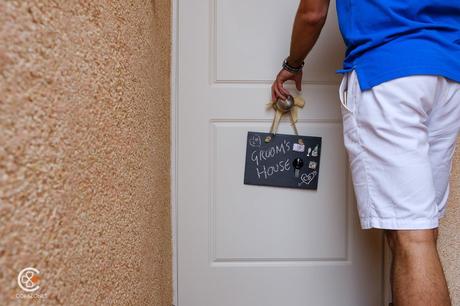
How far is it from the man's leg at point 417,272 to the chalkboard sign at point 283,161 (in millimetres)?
485

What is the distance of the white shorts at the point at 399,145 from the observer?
0.69 m

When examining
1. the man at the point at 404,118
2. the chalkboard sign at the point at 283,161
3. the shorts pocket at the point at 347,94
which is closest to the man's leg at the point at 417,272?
the man at the point at 404,118

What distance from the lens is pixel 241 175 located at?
1.20m

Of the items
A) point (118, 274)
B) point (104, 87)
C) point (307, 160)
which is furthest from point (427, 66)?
point (118, 274)

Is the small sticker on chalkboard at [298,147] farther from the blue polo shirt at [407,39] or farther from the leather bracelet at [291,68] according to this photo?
the blue polo shirt at [407,39]

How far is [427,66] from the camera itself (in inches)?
27.1

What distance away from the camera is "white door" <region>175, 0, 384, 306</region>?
1.19m

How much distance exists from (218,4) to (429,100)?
2.72ft

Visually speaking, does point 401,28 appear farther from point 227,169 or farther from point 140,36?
point 227,169

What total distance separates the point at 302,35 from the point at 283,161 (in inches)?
17.8

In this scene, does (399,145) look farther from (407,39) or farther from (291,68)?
(291,68)

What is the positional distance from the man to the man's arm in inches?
4.4

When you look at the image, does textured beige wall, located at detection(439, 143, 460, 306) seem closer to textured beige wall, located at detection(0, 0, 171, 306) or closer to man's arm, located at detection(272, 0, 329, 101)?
man's arm, located at detection(272, 0, 329, 101)
